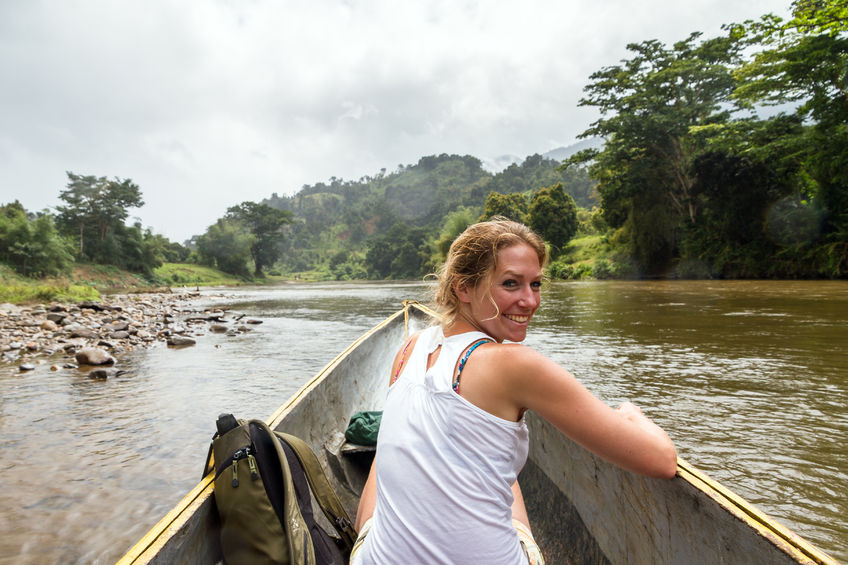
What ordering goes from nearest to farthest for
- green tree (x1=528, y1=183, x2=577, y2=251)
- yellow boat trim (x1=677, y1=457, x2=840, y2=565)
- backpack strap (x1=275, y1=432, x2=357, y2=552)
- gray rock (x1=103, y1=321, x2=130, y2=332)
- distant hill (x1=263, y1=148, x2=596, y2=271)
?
yellow boat trim (x1=677, y1=457, x2=840, y2=565)
backpack strap (x1=275, y1=432, x2=357, y2=552)
gray rock (x1=103, y1=321, x2=130, y2=332)
green tree (x1=528, y1=183, x2=577, y2=251)
distant hill (x1=263, y1=148, x2=596, y2=271)

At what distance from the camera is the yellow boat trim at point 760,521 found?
0.86m

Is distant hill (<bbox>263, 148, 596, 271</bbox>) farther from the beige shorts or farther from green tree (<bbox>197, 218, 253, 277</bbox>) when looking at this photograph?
the beige shorts

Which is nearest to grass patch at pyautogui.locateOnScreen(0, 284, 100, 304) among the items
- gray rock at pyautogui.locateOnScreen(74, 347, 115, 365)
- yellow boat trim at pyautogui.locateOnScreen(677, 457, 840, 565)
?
gray rock at pyautogui.locateOnScreen(74, 347, 115, 365)

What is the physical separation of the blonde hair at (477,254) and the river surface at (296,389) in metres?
0.27

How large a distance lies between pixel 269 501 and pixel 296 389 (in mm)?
4005

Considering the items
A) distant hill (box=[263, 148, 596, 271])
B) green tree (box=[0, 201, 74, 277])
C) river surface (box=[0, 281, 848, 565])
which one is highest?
distant hill (box=[263, 148, 596, 271])

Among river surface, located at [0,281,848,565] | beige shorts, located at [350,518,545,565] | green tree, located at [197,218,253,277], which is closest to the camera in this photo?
beige shorts, located at [350,518,545,565]

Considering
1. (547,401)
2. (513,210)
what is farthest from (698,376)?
(513,210)

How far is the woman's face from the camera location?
1237 millimetres

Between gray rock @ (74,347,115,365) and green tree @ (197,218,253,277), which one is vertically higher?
green tree @ (197,218,253,277)

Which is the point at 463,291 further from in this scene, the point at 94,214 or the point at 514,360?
the point at 94,214

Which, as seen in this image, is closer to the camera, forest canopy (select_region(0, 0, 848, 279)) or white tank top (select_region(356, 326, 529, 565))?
white tank top (select_region(356, 326, 529, 565))

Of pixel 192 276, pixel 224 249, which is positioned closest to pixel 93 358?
pixel 192 276

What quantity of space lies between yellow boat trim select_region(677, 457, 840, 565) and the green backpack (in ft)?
3.58
